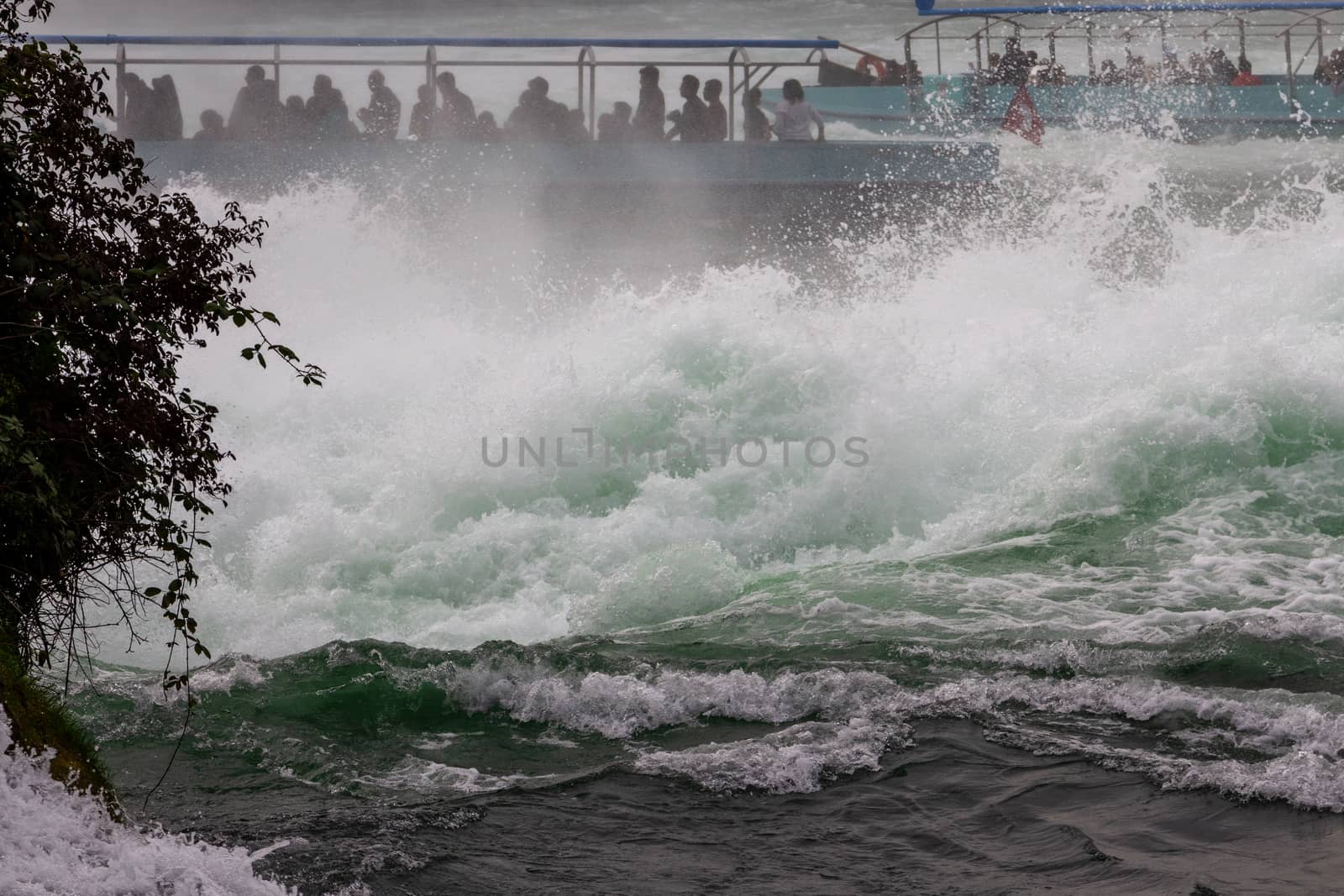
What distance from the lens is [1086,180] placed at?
54.2 feet

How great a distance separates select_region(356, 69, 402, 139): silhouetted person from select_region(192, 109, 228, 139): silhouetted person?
1.85m

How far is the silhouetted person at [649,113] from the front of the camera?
16688 mm

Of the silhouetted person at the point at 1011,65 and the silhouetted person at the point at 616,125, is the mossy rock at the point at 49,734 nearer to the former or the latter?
the silhouetted person at the point at 616,125

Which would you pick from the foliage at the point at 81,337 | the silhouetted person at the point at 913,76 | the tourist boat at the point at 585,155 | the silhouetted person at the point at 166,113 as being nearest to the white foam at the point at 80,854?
the foliage at the point at 81,337

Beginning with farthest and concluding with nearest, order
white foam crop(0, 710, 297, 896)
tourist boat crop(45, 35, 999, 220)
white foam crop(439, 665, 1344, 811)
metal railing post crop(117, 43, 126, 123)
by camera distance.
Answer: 1. tourist boat crop(45, 35, 999, 220)
2. metal railing post crop(117, 43, 126, 123)
3. white foam crop(439, 665, 1344, 811)
4. white foam crop(0, 710, 297, 896)

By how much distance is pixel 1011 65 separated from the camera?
17.2m

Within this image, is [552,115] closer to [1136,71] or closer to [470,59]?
[470,59]

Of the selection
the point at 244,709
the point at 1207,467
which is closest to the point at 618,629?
the point at 244,709

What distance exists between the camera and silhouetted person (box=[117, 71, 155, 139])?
16.4m

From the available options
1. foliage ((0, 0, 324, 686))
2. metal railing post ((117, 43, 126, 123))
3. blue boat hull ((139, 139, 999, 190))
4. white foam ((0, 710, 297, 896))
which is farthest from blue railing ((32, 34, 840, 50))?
white foam ((0, 710, 297, 896))

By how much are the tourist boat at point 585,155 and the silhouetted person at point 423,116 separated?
155 millimetres

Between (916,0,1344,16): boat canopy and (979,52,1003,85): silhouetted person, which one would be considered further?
(979,52,1003,85): silhouetted person

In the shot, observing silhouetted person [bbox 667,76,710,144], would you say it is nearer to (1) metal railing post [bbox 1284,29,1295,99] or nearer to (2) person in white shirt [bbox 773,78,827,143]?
(2) person in white shirt [bbox 773,78,827,143]

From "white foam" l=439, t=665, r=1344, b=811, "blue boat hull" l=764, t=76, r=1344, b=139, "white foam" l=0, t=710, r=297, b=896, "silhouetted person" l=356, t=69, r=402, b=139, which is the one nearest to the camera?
"white foam" l=0, t=710, r=297, b=896
